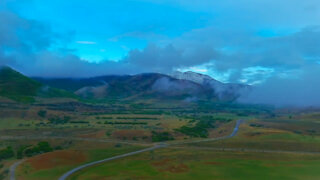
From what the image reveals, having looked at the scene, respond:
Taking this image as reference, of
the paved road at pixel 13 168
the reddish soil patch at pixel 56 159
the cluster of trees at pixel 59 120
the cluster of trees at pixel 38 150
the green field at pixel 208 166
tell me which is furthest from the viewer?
the cluster of trees at pixel 59 120

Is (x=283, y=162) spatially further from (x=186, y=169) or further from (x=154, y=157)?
(x=154, y=157)

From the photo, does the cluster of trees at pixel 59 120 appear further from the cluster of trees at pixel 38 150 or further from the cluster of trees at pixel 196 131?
the cluster of trees at pixel 38 150

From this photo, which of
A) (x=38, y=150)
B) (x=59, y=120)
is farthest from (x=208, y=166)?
(x=59, y=120)

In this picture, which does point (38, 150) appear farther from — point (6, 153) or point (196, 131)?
point (196, 131)

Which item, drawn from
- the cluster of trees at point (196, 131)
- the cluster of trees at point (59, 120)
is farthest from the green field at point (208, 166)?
the cluster of trees at point (59, 120)

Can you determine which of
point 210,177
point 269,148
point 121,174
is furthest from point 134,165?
point 269,148

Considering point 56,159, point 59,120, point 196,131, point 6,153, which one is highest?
point 59,120

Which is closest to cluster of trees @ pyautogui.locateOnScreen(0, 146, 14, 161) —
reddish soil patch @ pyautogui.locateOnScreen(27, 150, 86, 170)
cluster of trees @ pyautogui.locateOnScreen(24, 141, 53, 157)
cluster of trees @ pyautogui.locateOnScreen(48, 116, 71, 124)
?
cluster of trees @ pyautogui.locateOnScreen(24, 141, 53, 157)

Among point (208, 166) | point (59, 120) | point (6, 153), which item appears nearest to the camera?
point (208, 166)
